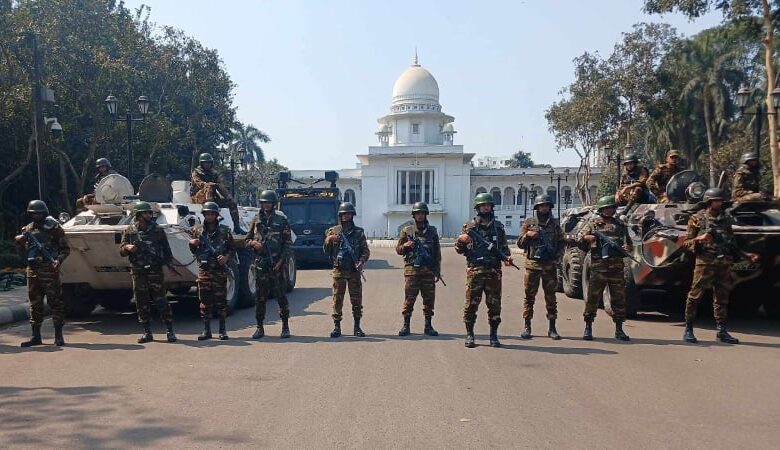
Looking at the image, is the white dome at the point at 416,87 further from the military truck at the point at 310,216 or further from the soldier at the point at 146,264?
the soldier at the point at 146,264

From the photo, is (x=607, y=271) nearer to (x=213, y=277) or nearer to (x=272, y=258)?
(x=272, y=258)

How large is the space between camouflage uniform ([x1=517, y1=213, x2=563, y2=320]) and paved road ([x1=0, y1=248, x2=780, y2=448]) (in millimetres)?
697

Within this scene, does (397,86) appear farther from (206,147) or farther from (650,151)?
(206,147)

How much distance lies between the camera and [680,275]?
32.4ft

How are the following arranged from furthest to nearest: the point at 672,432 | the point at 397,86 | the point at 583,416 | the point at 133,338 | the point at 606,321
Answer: the point at 397,86
the point at 606,321
the point at 133,338
the point at 583,416
the point at 672,432

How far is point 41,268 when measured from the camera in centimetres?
879

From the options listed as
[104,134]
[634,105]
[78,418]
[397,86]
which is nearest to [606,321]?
[78,418]

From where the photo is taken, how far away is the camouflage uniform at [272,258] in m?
9.11

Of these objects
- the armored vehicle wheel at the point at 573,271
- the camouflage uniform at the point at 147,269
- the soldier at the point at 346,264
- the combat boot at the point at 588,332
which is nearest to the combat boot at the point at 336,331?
the soldier at the point at 346,264

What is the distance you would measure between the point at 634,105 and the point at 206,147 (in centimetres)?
2169

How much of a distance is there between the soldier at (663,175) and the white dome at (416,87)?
61.8 metres

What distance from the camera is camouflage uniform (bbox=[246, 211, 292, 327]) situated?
9109 mm

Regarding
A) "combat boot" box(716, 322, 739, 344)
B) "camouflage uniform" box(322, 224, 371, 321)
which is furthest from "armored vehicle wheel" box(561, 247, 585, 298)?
"camouflage uniform" box(322, 224, 371, 321)

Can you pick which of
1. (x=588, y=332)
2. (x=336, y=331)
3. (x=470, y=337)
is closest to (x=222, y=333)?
(x=336, y=331)
